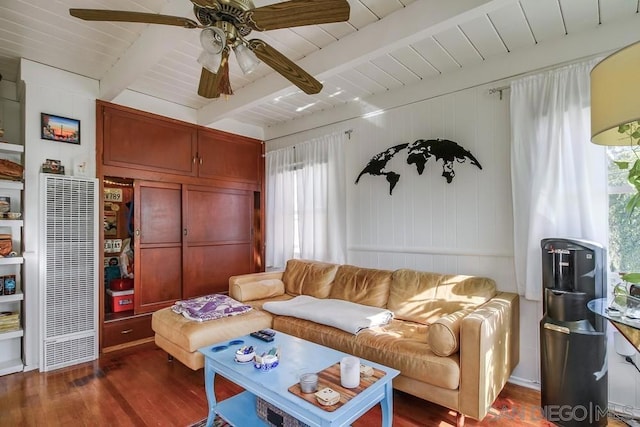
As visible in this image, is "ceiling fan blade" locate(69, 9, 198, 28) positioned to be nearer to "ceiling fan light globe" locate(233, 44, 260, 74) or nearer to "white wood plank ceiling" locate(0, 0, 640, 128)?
"ceiling fan light globe" locate(233, 44, 260, 74)

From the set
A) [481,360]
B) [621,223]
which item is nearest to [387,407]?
[481,360]

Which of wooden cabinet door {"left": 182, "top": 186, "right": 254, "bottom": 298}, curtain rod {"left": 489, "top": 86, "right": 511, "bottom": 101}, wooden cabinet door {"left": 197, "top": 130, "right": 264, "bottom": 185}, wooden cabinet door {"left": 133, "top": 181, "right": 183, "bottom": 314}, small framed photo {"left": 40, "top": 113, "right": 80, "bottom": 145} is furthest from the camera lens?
wooden cabinet door {"left": 197, "top": 130, "right": 264, "bottom": 185}

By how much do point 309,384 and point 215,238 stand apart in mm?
2901

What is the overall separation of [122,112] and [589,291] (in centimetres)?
419

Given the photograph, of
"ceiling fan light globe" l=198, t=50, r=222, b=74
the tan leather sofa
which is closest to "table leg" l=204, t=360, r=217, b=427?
the tan leather sofa

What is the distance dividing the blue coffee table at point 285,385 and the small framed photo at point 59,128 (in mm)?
2467

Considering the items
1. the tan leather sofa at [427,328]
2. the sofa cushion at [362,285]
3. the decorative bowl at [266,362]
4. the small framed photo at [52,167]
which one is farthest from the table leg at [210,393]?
the small framed photo at [52,167]

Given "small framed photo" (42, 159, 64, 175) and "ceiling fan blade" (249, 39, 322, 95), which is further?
"small framed photo" (42, 159, 64, 175)

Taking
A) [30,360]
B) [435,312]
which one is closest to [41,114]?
[30,360]

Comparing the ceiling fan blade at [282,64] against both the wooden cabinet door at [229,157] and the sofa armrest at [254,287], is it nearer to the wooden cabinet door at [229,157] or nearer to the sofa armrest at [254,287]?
the sofa armrest at [254,287]

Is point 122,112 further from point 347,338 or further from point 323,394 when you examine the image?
point 323,394

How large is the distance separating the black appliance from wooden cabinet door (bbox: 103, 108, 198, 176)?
3.66 m

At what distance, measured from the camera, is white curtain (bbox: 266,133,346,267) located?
3.65 meters

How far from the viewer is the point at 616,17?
2.08 metres
